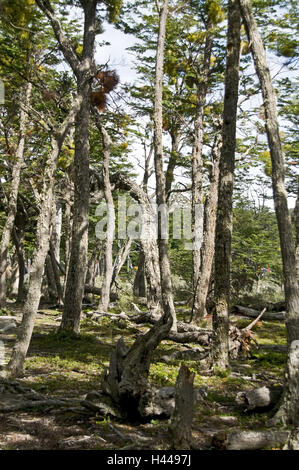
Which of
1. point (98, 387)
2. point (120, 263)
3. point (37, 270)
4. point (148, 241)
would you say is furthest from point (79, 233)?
point (120, 263)

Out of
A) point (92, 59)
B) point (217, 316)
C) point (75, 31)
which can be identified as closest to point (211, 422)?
point (217, 316)

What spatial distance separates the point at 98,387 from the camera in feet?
21.0

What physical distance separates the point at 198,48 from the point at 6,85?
7340 mm

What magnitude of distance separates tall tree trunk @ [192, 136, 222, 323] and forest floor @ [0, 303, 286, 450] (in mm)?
1753

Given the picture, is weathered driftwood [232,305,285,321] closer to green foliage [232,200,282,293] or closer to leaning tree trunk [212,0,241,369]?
green foliage [232,200,282,293]

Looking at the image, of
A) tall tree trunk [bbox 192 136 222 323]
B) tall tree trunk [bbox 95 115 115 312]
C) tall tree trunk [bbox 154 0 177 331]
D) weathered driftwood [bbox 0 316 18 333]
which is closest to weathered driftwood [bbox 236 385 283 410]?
tall tree trunk [bbox 154 0 177 331]

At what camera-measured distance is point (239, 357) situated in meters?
9.23

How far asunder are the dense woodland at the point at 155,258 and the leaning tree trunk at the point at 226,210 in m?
0.03

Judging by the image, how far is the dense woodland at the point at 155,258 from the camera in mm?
4840

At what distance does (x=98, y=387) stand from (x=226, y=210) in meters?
3.94

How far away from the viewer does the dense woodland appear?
4840 mm

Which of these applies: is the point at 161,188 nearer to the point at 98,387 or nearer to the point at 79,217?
the point at 79,217

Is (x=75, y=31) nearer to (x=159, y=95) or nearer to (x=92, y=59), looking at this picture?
(x=92, y=59)

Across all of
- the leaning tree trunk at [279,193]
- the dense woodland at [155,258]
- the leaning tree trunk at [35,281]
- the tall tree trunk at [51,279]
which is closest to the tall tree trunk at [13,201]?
the dense woodland at [155,258]
